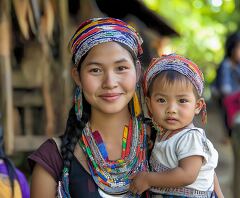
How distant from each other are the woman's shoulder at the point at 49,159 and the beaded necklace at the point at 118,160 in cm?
13

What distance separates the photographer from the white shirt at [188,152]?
2709 millimetres

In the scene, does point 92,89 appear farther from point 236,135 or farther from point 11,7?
point 11,7

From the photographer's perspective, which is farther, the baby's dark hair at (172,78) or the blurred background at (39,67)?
the blurred background at (39,67)

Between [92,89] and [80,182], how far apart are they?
425 millimetres

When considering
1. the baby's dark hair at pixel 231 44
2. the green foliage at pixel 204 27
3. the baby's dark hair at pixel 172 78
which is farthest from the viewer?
the green foliage at pixel 204 27

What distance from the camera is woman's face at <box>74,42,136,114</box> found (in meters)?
2.77

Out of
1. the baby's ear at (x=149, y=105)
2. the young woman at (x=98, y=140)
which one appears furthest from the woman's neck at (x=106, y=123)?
the baby's ear at (x=149, y=105)

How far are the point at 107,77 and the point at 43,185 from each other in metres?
0.56

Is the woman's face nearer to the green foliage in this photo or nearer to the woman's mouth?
the woman's mouth

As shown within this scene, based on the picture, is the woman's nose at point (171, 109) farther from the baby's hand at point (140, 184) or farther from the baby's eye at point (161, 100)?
the baby's hand at point (140, 184)

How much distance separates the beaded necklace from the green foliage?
11.4 m

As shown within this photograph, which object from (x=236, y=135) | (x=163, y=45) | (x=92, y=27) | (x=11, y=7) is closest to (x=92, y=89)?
(x=92, y=27)

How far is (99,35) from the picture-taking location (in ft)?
9.16

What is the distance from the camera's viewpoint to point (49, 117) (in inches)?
263
